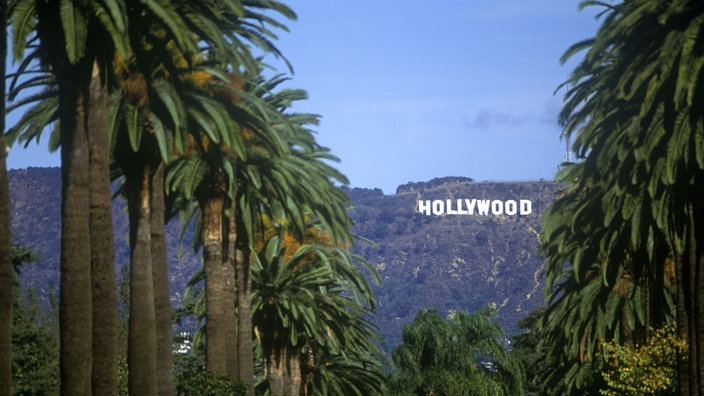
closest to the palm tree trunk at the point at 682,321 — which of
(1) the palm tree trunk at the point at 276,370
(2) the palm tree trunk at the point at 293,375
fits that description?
(1) the palm tree trunk at the point at 276,370

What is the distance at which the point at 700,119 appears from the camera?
31219mm

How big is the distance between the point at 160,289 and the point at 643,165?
1282 centimetres

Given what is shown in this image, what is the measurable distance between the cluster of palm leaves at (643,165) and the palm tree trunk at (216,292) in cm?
1049

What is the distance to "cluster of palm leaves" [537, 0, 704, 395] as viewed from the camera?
31156 mm

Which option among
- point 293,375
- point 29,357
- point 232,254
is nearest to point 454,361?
point 293,375

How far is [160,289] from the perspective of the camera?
29969mm

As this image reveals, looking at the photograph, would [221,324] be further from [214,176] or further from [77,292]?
[77,292]

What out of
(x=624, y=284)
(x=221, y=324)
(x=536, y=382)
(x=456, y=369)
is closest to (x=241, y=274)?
(x=221, y=324)

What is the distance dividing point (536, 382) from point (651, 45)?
194 feet

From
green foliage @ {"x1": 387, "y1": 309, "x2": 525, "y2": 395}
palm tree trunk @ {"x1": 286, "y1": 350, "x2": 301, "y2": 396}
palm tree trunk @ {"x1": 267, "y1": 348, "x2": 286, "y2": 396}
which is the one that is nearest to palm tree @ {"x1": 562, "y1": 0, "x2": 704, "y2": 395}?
palm tree trunk @ {"x1": 267, "y1": 348, "x2": 286, "y2": 396}

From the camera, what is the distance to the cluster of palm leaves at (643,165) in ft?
102

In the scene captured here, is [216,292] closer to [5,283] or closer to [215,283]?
[215,283]

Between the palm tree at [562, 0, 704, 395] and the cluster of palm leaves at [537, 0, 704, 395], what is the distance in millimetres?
27

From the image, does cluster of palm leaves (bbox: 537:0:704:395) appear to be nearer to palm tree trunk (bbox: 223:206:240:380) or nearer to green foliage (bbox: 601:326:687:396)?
green foliage (bbox: 601:326:687:396)
